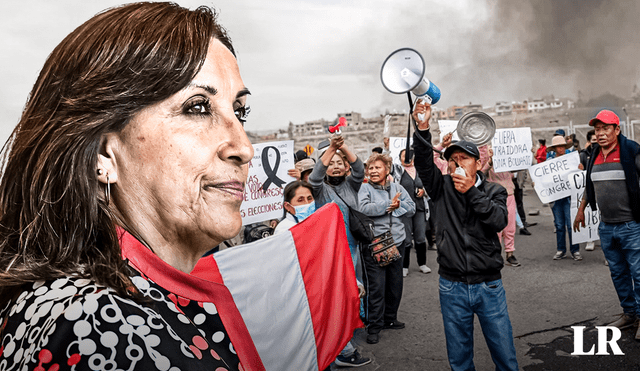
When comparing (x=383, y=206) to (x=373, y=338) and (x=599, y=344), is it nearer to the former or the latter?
(x=373, y=338)

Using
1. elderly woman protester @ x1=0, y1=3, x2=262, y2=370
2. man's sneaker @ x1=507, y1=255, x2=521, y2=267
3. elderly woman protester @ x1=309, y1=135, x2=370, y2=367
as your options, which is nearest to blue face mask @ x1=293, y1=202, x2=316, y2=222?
elderly woman protester @ x1=309, y1=135, x2=370, y2=367

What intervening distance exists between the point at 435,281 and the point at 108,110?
7.00 metres

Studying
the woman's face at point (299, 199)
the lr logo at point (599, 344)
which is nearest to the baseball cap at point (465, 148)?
the woman's face at point (299, 199)

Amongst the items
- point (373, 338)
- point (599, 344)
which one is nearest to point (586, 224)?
point (599, 344)

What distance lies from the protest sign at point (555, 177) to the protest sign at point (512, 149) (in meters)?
0.55

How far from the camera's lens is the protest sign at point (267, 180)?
597 centimetres

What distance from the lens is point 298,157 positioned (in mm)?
6918

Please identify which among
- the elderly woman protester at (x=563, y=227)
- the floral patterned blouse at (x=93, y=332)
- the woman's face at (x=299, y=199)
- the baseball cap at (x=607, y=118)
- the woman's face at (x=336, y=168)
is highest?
the baseball cap at (x=607, y=118)

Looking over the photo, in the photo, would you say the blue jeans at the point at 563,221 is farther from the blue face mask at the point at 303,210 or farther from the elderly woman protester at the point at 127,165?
the elderly woman protester at the point at 127,165

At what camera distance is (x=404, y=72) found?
129 inches

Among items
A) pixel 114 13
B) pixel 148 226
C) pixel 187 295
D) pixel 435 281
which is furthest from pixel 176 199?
pixel 435 281

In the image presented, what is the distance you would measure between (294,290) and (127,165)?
183 cm

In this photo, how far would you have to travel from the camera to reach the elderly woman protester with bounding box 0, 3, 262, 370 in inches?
27.4

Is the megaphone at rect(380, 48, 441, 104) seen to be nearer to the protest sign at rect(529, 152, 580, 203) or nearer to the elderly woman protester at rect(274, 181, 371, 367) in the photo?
the elderly woman protester at rect(274, 181, 371, 367)
